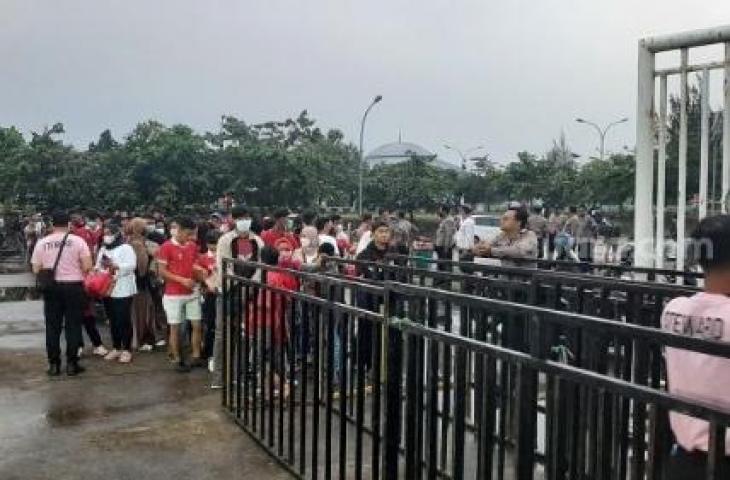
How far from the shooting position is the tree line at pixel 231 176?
2766 centimetres

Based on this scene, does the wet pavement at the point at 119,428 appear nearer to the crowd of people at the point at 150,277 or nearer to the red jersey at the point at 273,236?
the crowd of people at the point at 150,277

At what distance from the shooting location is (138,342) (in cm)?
919

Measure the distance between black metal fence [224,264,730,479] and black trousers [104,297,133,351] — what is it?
9.56ft

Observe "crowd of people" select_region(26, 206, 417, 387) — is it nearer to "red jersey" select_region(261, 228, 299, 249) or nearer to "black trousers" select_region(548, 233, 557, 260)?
"red jersey" select_region(261, 228, 299, 249)

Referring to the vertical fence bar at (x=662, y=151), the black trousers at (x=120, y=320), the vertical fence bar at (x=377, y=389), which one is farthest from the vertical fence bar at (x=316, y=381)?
the black trousers at (x=120, y=320)

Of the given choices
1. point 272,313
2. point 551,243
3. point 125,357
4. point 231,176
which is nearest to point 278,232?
point 125,357

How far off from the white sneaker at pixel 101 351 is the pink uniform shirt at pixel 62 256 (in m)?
1.29

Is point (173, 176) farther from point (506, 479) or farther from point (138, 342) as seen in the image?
point (506, 479)

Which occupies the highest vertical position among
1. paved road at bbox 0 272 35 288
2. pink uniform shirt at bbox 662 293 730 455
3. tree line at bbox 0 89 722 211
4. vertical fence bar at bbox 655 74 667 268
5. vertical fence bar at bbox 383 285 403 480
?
tree line at bbox 0 89 722 211

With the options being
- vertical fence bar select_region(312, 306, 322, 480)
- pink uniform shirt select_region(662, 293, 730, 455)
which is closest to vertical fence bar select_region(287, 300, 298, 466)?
vertical fence bar select_region(312, 306, 322, 480)

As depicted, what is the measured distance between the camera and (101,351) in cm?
869

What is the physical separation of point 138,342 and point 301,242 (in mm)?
2366

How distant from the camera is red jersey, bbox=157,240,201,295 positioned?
786 centimetres

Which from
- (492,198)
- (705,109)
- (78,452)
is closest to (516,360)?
(705,109)
